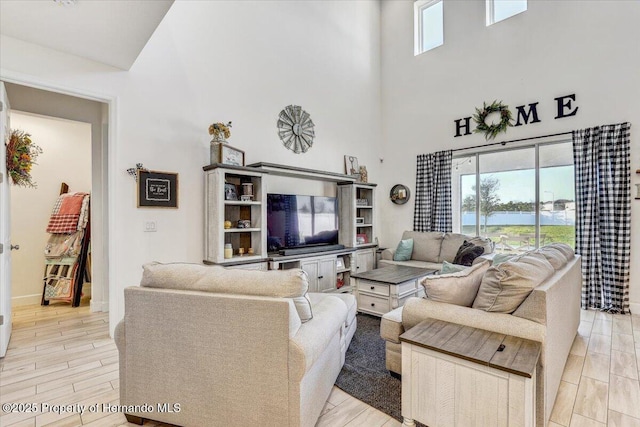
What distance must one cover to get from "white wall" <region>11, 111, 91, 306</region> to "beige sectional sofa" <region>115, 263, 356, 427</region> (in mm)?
3479

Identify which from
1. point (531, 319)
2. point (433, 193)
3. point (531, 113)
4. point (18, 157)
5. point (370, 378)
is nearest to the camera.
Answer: point (531, 319)

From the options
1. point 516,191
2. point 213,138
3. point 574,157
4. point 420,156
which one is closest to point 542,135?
point 574,157

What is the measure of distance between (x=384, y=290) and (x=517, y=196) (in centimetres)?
293

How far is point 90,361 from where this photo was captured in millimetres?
2660

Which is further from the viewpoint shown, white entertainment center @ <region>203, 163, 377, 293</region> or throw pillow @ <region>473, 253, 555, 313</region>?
white entertainment center @ <region>203, 163, 377, 293</region>

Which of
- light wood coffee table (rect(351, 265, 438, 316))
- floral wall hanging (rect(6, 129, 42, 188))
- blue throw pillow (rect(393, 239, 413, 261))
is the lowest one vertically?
light wood coffee table (rect(351, 265, 438, 316))

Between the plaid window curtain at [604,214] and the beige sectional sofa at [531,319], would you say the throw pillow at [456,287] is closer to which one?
the beige sectional sofa at [531,319]

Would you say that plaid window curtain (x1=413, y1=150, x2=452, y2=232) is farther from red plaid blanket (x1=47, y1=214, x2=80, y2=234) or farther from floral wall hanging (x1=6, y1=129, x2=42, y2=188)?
floral wall hanging (x1=6, y1=129, x2=42, y2=188)

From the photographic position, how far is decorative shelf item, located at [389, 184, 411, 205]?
5.94 m

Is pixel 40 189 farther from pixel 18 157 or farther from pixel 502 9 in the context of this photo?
pixel 502 9

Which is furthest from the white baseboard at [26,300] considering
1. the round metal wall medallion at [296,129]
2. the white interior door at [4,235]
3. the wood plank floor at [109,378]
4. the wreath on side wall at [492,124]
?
the wreath on side wall at [492,124]

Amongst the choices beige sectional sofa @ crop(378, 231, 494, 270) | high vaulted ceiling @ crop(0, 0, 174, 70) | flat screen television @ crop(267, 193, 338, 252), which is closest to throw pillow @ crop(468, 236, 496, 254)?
beige sectional sofa @ crop(378, 231, 494, 270)

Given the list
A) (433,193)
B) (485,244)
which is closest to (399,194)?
(433,193)

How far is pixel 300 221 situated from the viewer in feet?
14.8
